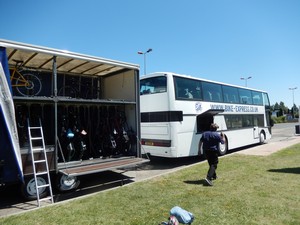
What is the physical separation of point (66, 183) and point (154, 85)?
5156 mm

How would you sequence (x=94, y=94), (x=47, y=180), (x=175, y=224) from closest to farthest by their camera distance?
(x=175, y=224) → (x=47, y=180) → (x=94, y=94)

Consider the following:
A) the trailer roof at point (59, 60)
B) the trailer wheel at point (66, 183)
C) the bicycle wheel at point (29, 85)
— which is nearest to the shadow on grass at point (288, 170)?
the trailer roof at point (59, 60)

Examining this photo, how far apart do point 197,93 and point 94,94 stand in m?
4.29

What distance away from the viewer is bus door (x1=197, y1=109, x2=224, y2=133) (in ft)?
33.3

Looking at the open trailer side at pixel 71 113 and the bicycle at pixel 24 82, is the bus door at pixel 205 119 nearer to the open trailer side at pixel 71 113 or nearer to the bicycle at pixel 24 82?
the open trailer side at pixel 71 113

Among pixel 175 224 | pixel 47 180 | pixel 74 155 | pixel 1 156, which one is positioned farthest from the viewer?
pixel 74 155

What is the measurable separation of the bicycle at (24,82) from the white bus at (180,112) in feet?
13.5

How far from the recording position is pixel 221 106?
454 inches

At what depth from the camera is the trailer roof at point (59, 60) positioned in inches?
210

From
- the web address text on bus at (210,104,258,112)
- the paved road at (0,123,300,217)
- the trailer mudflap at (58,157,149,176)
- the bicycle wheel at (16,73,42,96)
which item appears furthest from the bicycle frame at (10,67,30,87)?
the web address text on bus at (210,104,258,112)

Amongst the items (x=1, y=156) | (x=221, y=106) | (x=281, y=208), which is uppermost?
(x=221, y=106)

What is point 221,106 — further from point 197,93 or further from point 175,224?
point 175,224

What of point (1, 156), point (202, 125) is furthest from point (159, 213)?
point (202, 125)

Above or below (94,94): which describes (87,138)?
below
